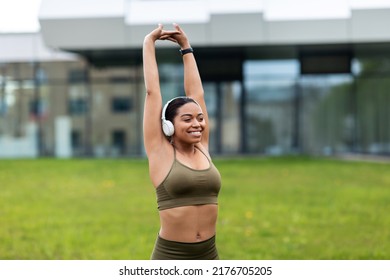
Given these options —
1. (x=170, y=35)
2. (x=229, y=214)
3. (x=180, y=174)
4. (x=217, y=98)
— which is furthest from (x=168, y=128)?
(x=217, y=98)

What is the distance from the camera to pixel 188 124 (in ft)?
9.43

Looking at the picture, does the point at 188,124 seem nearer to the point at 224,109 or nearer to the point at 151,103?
the point at 151,103

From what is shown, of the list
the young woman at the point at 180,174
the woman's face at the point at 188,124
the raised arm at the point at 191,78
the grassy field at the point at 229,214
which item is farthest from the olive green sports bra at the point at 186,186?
the grassy field at the point at 229,214

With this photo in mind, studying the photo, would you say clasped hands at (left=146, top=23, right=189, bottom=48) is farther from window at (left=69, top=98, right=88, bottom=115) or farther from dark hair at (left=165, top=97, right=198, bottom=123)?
window at (left=69, top=98, right=88, bottom=115)

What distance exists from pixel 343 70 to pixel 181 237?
14561 mm

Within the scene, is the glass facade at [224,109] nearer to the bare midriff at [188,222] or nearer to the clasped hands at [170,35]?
the clasped hands at [170,35]

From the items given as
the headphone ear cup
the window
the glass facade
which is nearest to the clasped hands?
the headphone ear cup

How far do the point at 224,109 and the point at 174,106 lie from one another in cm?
1430

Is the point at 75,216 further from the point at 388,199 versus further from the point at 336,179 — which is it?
the point at 336,179

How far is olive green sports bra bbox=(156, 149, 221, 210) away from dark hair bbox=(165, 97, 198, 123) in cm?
23

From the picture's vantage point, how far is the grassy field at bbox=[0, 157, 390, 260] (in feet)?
19.4

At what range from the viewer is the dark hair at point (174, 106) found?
2928mm

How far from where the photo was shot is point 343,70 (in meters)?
16.6
